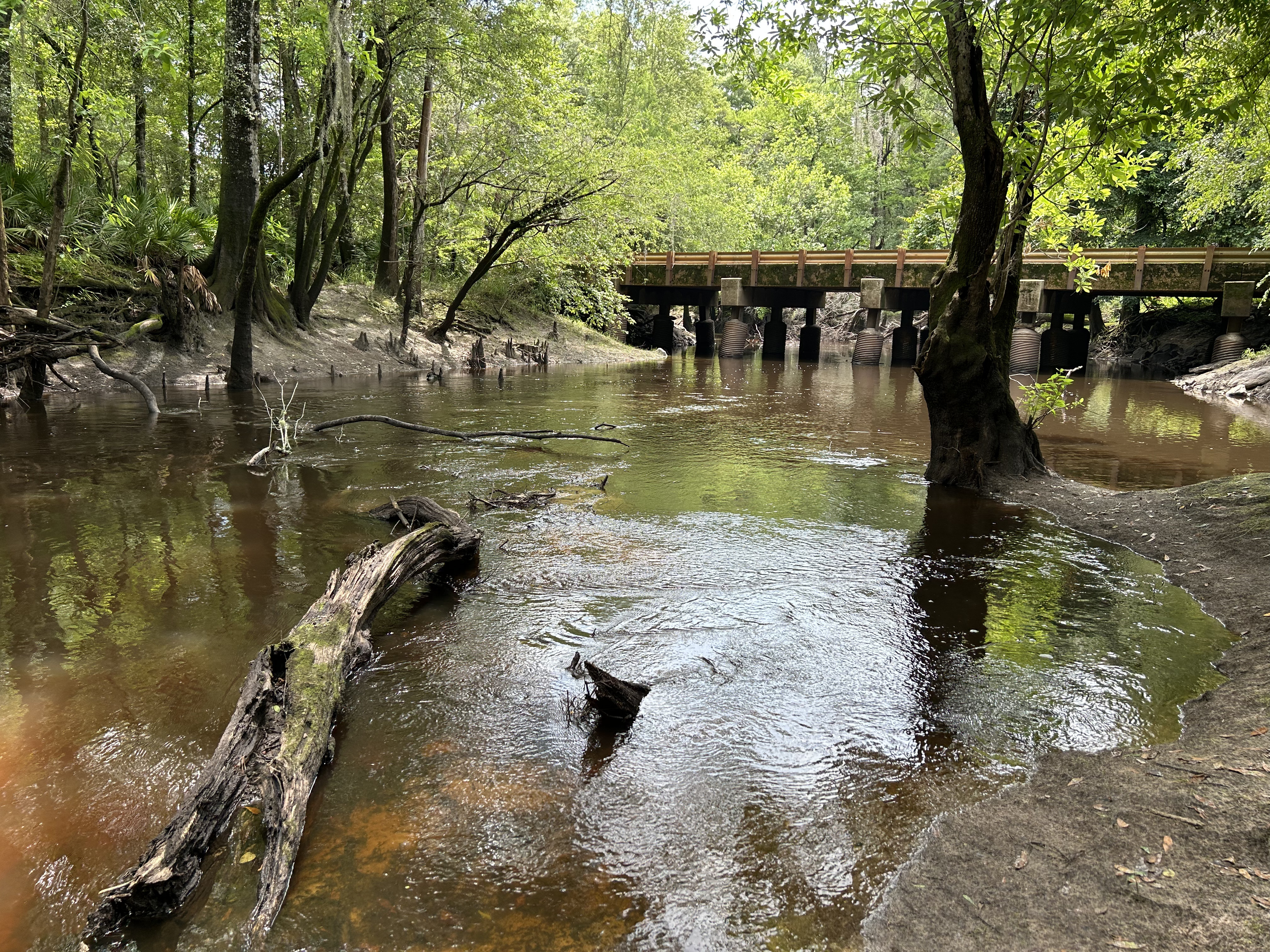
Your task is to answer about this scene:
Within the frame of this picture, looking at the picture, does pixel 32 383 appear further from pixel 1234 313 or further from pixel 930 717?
pixel 1234 313

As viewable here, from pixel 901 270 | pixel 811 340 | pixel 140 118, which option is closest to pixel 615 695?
pixel 140 118

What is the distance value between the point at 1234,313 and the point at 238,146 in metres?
28.7

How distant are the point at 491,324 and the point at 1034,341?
20.9 meters

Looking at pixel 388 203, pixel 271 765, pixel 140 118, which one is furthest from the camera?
pixel 388 203

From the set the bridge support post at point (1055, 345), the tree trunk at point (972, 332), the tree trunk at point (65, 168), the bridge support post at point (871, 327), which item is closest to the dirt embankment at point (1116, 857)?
the tree trunk at point (972, 332)

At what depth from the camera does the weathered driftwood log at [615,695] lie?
396cm

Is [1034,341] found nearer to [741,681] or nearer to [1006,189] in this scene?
[1006,189]

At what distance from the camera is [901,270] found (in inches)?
1220

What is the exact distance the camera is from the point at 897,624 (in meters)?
5.42

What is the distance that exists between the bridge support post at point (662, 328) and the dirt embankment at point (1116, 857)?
1499 inches

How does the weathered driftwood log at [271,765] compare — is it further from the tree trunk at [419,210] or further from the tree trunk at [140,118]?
the tree trunk at [419,210]

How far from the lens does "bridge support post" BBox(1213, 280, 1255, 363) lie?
25.2 meters

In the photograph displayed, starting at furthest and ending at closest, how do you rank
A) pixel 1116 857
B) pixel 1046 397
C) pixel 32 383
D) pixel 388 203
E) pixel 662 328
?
pixel 662 328 < pixel 388 203 < pixel 32 383 < pixel 1046 397 < pixel 1116 857

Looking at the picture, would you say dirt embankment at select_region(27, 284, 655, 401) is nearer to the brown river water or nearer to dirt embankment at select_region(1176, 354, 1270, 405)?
the brown river water
